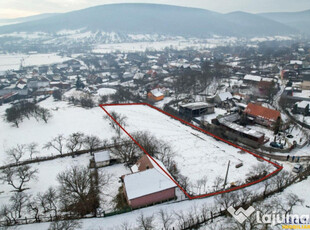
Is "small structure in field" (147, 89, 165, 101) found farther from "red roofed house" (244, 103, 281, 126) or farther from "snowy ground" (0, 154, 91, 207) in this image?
"snowy ground" (0, 154, 91, 207)

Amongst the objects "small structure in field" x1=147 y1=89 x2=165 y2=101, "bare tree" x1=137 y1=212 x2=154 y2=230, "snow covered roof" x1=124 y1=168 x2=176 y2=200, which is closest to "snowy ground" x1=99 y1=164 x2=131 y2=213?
"snow covered roof" x1=124 y1=168 x2=176 y2=200

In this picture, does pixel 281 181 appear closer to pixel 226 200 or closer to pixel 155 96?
pixel 226 200

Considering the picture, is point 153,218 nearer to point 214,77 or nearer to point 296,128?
point 296,128

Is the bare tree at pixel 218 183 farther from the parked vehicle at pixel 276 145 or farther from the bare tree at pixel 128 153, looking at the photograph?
the parked vehicle at pixel 276 145

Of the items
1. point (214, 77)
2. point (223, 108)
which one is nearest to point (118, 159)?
point (223, 108)

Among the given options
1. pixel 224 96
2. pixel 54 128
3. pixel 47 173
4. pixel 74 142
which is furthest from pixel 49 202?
pixel 224 96

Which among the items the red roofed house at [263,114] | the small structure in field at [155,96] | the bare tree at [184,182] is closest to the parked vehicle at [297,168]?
the red roofed house at [263,114]
